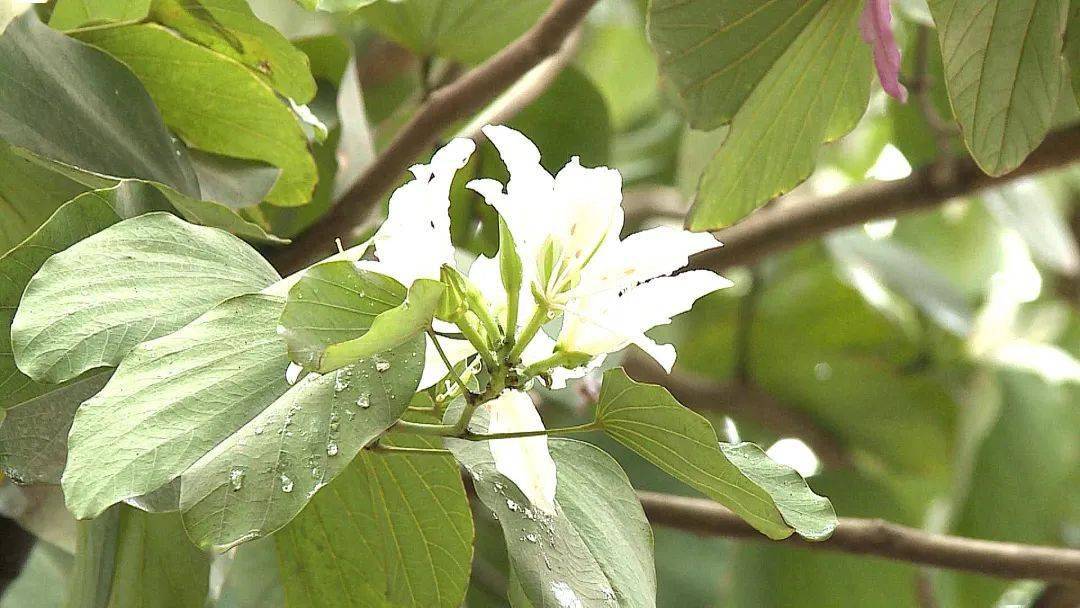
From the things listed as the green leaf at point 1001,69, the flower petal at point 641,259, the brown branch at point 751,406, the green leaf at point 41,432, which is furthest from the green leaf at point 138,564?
the brown branch at point 751,406

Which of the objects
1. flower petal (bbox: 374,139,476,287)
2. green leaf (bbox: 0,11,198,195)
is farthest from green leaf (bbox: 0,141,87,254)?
flower petal (bbox: 374,139,476,287)

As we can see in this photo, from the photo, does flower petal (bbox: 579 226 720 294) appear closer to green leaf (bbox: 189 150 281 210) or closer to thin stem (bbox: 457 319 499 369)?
thin stem (bbox: 457 319 499 369)

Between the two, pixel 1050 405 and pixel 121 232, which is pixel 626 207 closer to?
pixel 1050 405

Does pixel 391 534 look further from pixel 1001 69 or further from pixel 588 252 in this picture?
pixel 1001 69

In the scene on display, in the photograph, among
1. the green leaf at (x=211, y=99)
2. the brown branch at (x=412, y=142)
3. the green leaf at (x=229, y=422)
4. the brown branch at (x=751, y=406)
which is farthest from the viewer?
the brown branch at (x=751, y=406)

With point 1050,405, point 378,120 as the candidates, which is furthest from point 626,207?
point 1050,405

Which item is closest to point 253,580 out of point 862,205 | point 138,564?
point 138,564

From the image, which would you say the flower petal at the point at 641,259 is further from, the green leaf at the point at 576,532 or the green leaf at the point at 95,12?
the green leaf at the point at 95,12
